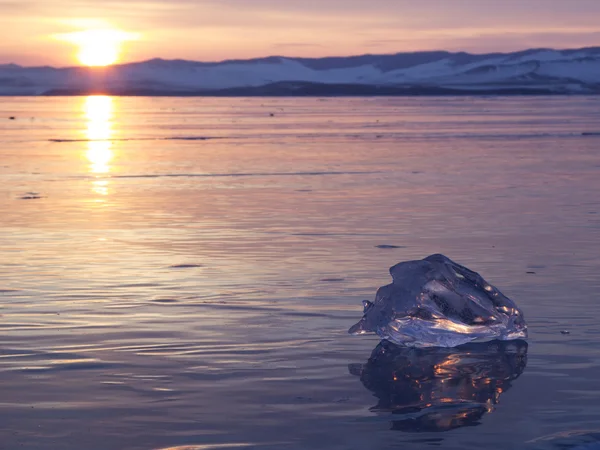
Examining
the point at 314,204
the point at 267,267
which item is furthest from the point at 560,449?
the point at 314,204

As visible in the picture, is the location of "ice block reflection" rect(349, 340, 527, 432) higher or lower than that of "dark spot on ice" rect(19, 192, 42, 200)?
higher

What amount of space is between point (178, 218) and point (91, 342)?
844 cm

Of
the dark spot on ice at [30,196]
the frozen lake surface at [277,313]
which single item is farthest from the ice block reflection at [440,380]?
the dark spot on ice at [30,196]

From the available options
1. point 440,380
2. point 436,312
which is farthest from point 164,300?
point 440,380

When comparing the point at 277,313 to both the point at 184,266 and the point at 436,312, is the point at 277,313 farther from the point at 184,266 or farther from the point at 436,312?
the point at 184,266

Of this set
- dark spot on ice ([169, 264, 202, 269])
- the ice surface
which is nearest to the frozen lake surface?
dark spot on ice ([169, 264, 202, 269])

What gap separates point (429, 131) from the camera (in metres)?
47.7

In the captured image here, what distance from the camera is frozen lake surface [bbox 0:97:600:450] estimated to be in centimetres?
641

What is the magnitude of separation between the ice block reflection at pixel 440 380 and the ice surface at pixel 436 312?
0.31 feet

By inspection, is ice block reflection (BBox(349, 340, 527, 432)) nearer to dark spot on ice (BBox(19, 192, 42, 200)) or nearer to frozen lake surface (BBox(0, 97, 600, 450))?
frozen lake surface (BBox(0, 97, 600, 450))

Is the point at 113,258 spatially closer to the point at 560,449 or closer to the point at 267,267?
the point at 267,267

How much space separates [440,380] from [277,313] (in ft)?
8.06

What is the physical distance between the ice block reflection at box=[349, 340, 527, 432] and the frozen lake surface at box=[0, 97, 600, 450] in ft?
0.08

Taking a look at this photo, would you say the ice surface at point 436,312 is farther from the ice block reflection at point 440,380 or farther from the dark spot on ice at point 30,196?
the dark spot on ice at point 30,196
